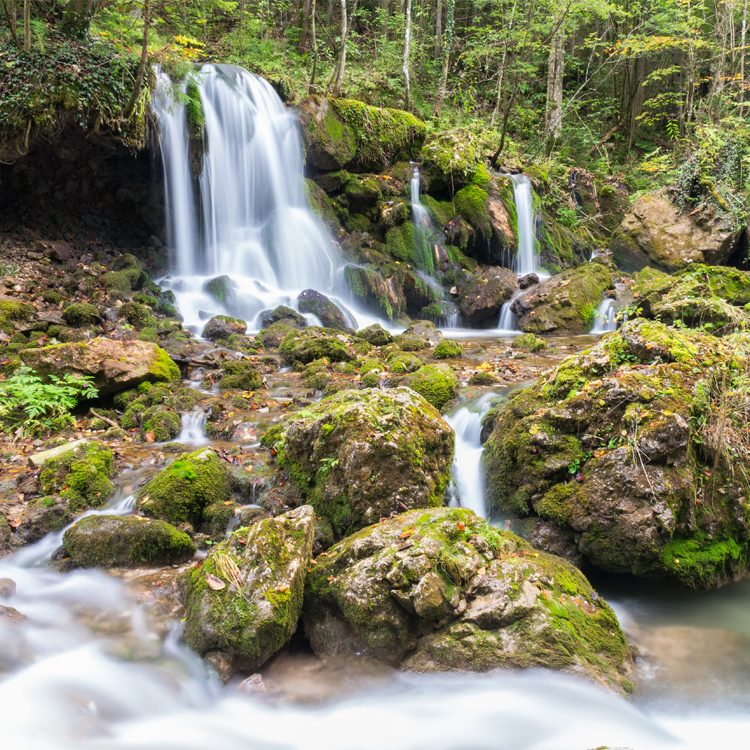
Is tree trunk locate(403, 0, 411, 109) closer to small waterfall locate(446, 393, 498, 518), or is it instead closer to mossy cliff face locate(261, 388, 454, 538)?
small waterfall locate(446, 393, 498, 518)

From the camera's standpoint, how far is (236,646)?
336 cm

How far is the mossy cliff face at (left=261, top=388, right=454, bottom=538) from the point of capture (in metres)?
4.45

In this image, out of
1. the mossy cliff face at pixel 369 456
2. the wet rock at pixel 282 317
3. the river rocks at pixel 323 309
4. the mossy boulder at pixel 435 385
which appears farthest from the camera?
the river rocks at pixel 323 309

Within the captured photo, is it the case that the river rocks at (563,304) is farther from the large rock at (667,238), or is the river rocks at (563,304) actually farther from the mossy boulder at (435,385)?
the mossy boulder at (435,385)

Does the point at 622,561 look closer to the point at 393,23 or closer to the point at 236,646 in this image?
the point at 236,646

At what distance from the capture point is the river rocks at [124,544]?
430 centimetres

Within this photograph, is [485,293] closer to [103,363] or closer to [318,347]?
[318,347]

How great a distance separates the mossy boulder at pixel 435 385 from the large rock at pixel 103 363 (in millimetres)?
3610

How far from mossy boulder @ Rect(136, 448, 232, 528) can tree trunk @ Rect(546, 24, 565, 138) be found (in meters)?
19.4

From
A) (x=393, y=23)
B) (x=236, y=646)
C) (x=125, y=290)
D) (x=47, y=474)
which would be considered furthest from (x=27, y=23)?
(x=393, y=23)

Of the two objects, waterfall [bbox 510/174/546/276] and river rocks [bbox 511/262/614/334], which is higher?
waterfall [bbox 510/174/546/276]

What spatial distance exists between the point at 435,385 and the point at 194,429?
10.1 feet

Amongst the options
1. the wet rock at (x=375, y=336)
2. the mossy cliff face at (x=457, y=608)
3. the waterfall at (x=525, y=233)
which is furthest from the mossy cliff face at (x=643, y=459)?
the waterfall at (x=525, y=233)

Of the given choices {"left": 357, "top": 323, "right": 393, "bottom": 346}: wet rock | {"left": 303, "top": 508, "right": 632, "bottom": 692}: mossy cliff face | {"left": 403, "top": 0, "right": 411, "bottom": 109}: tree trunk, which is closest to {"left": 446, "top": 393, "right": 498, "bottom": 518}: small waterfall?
{"left": 303, "top": 508, "right": 632, "bottom": 692}: mossy cliff face
